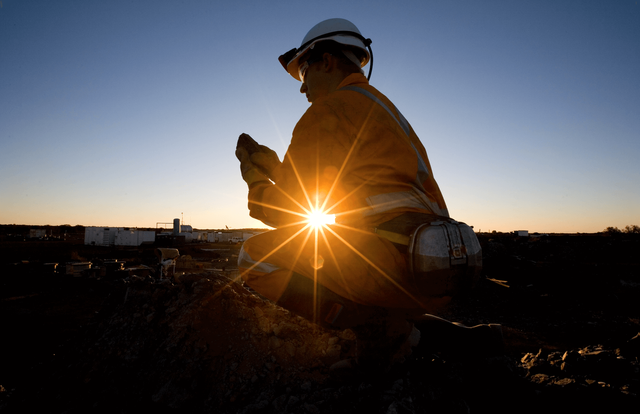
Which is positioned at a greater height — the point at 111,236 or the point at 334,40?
the point at 334,40

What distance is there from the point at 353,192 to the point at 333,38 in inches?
48.3

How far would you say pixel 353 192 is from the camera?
1754mm

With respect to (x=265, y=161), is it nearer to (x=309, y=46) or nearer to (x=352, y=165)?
(x=352, y=165)

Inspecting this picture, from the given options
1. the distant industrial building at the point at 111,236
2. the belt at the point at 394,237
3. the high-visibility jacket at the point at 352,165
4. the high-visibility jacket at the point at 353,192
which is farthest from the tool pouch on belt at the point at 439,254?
the distant industrial building at the point at 111,236

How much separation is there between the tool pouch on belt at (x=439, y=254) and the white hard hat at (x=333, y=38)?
1.52 m

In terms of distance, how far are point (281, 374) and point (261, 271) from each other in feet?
4.47

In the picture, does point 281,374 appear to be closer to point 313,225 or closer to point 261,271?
point 261,271

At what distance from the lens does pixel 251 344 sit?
319 centimetres

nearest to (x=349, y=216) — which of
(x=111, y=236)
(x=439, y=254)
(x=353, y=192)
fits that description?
(x=353, y=192)

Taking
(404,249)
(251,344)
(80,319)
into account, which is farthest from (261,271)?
(80,319)

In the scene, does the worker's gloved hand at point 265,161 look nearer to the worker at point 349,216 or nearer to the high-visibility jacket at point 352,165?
the worker at point 349,216

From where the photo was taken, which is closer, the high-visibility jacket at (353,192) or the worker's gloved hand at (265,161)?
the high-visibility jacket at (353,192)

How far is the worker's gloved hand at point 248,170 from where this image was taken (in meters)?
2.12

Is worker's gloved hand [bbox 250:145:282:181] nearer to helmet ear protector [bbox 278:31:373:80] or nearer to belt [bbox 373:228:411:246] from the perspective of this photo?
helmet ear protector [bbox 278:31:373:80]
